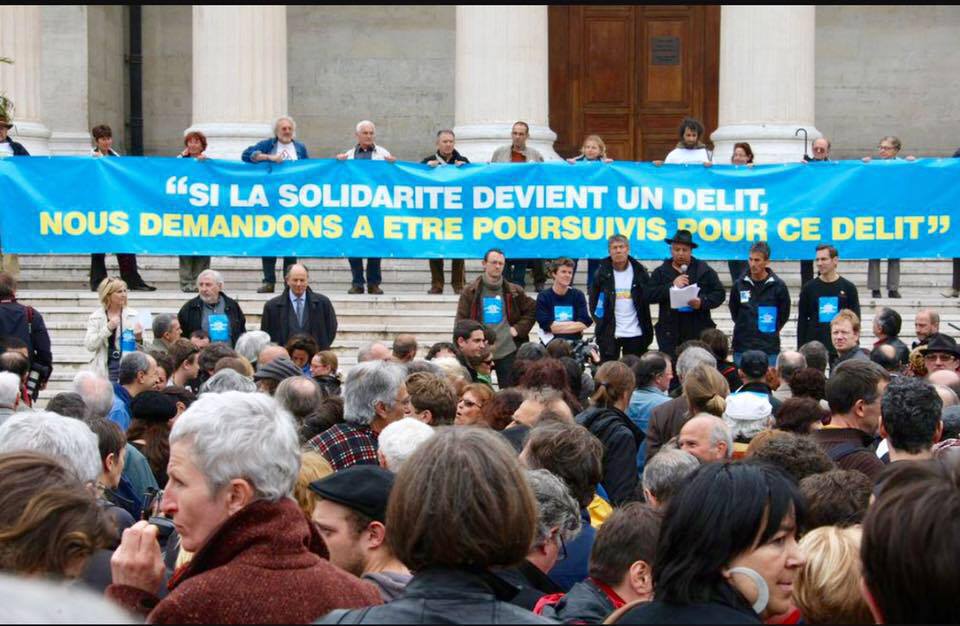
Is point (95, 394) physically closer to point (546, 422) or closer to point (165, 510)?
point (546, 422)

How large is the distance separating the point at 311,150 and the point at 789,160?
8568 mm

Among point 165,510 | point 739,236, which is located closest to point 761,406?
point 165,510

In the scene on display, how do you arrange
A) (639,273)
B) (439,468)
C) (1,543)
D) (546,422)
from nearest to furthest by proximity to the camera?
(439,468) → (1,543) → (546,422) → (639,273)

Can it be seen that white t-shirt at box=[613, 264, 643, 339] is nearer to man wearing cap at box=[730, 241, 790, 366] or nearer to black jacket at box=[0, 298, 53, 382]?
man wearing cap at box=[730, 241, 790, 366]

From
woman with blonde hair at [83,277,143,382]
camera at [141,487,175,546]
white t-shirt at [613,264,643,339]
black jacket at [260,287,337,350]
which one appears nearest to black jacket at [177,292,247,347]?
black jacket at [260,287,337,350]

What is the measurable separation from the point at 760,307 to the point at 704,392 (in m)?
6.35

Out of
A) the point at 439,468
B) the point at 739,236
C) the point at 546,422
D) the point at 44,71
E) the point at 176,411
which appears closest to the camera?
the point at 439,468

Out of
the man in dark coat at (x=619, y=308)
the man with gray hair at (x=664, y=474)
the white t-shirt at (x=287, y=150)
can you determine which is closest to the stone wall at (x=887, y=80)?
the white t-shirt at (x=287, y=150)

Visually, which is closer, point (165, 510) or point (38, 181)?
point (165, 510)

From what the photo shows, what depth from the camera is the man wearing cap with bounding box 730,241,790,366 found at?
14.6 meters

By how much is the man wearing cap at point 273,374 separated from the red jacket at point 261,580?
580 cm

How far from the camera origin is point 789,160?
63.4 feet

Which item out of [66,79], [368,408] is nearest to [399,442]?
[368,408]

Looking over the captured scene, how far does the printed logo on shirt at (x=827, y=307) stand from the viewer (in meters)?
14.6
